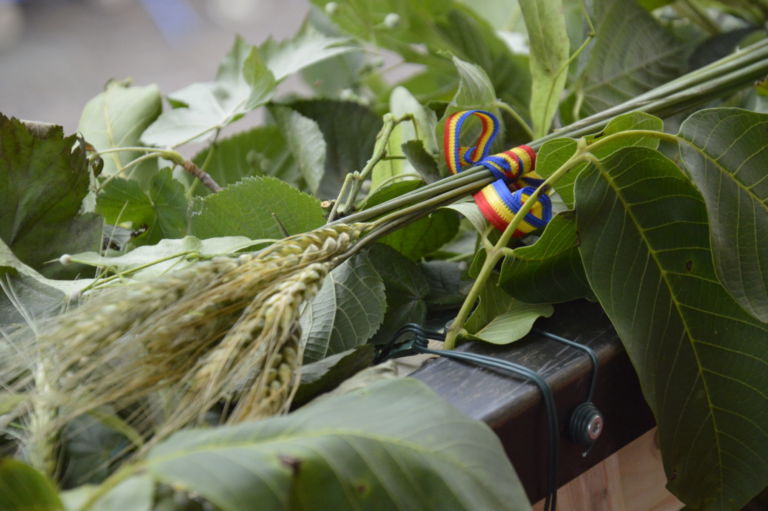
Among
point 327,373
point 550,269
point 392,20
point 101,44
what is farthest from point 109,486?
point 101,44

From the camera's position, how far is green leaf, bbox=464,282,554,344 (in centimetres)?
33

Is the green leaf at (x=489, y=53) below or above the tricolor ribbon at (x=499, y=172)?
above

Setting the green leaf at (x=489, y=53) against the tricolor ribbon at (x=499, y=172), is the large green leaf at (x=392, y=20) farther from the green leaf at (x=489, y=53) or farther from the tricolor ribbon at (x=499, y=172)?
the tricolor ribbon at (x=499, y=172)

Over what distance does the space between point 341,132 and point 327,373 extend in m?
0.23

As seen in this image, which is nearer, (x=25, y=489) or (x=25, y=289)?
(x=25, y=489)

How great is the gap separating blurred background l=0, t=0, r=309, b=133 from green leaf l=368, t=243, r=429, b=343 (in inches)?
66.8

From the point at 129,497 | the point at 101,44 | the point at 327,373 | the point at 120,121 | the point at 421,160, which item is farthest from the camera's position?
the point at 101,44

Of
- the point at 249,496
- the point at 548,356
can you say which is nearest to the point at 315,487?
the point at 249,496

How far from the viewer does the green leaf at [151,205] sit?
402 millimetres

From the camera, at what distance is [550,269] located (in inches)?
13.8

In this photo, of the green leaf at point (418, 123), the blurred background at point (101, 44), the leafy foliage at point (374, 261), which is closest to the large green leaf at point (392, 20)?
the leafy foliage at point (374, 261)

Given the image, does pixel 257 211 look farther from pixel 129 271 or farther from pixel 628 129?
pixel 628 129

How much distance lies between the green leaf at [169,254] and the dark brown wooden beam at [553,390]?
3.8 inches

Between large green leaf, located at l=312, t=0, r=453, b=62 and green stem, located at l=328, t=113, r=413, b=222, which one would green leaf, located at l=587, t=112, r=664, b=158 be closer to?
green stem, located at l=328, t=113, r=413, b=222
